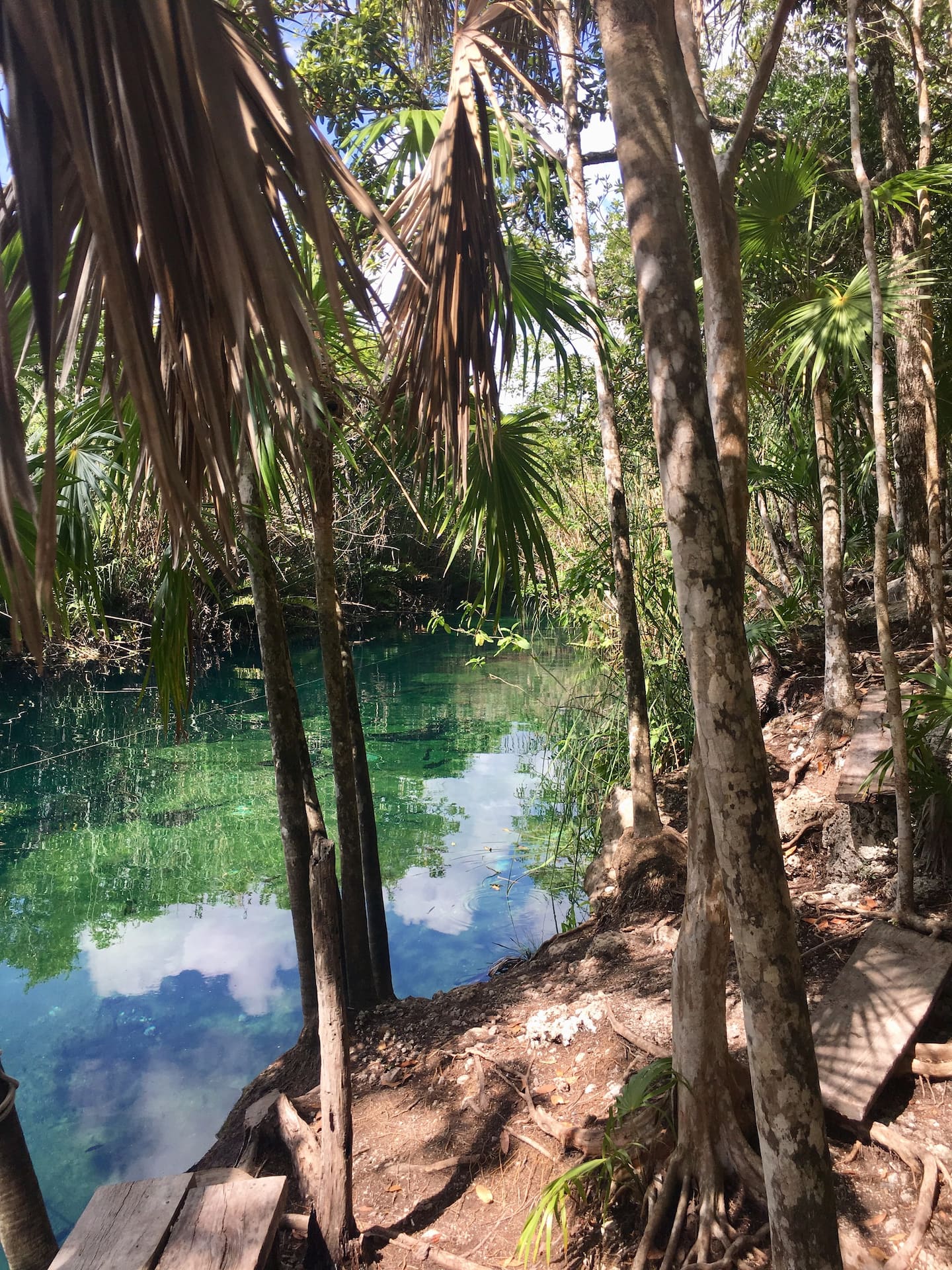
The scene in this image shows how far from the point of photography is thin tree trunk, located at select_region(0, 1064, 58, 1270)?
2.09 meters

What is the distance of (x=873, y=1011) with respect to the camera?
104 inches

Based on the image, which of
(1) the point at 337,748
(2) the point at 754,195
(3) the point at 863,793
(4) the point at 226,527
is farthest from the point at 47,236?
(2) the point at 754,195

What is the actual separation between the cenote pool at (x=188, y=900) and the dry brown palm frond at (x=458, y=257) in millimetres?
1946

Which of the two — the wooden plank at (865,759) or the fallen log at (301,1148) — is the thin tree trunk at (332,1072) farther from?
the wooden plank at (865,759)

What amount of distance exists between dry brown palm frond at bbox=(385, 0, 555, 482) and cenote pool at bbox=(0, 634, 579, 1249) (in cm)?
195

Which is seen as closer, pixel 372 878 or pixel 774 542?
pixel 372 878

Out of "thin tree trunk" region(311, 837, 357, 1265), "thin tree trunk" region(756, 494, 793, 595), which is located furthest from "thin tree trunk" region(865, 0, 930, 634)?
"thin tree trunk" region(311, 837, 357, 1265)

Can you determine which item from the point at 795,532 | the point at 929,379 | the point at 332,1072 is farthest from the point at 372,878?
the point at 795,532

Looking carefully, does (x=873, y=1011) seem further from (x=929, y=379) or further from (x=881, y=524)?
(x=929, y=379)

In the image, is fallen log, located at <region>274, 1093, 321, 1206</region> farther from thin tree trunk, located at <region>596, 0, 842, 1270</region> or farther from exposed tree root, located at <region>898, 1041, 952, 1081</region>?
exposed tree root, located at <region>898, 1041, 952, 1081</region>

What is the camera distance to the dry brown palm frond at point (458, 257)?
2.29m

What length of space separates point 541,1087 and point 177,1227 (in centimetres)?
137

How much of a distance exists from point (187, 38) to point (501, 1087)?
3.28 meters

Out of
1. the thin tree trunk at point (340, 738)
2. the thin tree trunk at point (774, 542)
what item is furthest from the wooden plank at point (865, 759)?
the thin tree trunk at point (774, 542)
